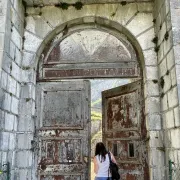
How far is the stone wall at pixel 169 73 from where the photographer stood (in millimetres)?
3787

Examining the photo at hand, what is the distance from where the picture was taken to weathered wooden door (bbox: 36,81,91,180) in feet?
15.0

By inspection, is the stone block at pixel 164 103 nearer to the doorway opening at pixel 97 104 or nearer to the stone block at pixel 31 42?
the stone block at pixel 31 42

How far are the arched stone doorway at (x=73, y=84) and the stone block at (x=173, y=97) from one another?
0.83 m

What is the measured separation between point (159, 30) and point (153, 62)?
1.80ft

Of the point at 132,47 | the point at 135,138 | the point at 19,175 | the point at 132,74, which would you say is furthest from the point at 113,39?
the point at 19,175

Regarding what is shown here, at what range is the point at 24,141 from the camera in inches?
175

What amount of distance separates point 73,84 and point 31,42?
1.07m

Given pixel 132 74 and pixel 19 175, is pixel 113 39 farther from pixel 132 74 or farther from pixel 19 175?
pixel 19 175

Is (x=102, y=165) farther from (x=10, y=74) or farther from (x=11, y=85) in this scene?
(x=10, y=74)

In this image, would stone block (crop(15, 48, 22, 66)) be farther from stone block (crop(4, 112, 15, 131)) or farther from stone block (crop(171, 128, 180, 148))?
stone block (crop(171, 128, 180, 148))

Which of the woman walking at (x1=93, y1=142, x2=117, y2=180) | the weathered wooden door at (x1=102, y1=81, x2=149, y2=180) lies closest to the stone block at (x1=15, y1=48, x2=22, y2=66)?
the weathered wooden door at (x1=102, y1=81, x2=149, y2=180)

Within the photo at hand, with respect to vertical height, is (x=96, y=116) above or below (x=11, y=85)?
above

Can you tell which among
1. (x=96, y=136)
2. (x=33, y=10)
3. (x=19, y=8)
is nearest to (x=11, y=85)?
(x=19, y=8)

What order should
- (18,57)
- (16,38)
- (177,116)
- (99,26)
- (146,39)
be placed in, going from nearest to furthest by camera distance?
(177,116)
(16,38)
(18,57)
(146,39)
(99,26)
